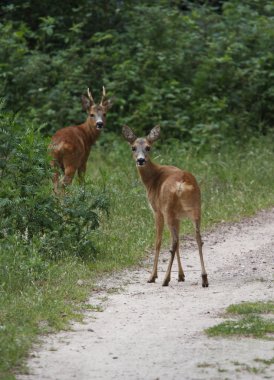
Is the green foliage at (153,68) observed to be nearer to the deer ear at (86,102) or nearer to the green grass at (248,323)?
the deer ear at (86,102)

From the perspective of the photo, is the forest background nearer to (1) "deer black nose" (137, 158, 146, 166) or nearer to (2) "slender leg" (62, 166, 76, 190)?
(2) "slender leg" (62, 166, 76, 190)

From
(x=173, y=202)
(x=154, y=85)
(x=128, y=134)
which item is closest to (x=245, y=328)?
(x=173, y=202)

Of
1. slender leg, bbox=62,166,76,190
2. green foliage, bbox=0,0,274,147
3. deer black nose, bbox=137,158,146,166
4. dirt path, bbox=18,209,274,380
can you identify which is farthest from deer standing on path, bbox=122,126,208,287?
green foliage, bbox=0,0,274,147

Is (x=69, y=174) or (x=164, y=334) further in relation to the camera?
(x=69, y=174)

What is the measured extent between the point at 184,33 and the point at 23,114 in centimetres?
389

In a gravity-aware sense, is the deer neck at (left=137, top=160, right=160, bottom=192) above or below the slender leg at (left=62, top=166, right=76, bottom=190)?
above

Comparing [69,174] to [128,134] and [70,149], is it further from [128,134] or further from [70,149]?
[128,134]

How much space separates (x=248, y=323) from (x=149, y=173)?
3.07 m

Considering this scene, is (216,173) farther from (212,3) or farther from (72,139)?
(212,3)

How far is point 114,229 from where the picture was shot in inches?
532

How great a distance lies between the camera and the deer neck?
457 inches

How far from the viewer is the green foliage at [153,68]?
819 inches

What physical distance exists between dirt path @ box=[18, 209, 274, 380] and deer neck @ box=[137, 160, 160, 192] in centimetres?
92

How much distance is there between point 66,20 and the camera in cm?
2344
